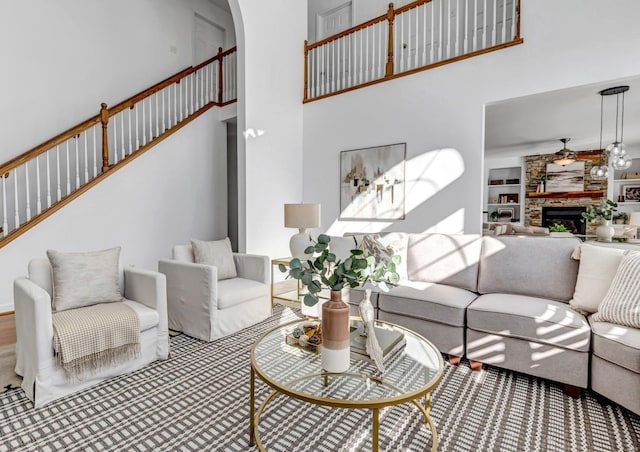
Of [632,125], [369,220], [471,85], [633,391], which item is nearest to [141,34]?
[369,220]

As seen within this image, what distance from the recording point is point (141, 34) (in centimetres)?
529

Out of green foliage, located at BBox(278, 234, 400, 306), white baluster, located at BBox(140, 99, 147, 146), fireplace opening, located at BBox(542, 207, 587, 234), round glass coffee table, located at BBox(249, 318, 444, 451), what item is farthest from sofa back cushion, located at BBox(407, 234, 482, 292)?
fireplace opening, located at BBox(542, 207, 587, 234)

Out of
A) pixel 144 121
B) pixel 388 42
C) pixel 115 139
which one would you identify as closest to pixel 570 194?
pixel 388 42

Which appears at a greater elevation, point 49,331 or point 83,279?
point 83,279

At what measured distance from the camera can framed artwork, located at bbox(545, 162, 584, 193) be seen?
792 cm

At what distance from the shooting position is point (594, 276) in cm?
229

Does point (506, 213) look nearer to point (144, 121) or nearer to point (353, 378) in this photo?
point (144, 121)

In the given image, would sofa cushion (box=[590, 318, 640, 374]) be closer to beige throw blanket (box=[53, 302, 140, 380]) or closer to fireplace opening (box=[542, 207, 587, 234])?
beige throw blanket (box=[53, 302, 140, 380])

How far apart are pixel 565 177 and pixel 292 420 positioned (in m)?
9.04

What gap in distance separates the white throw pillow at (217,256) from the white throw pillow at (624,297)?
296 centimetres

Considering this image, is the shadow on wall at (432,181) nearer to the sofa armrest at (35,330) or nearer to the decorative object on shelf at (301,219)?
the decorative object on shelf at (301,219)

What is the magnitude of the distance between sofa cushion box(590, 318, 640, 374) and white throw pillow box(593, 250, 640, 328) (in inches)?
1.8

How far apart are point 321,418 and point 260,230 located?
3.05m

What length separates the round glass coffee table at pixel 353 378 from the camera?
1.32 metres
